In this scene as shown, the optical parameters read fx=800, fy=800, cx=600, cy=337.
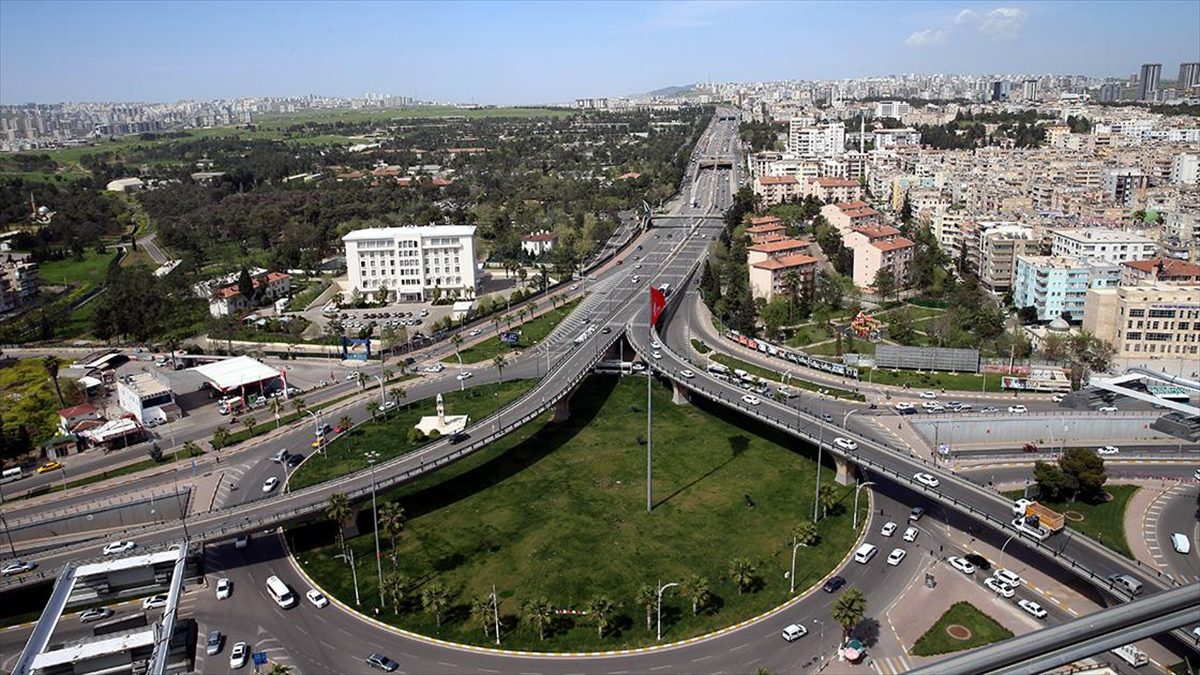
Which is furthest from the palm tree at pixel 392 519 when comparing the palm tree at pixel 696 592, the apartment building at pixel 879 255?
the apartment building at pixel 879 255

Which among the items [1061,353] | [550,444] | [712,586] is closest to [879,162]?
[1061,353]

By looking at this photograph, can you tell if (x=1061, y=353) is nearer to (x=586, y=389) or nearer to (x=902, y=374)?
(x=902, y=374)

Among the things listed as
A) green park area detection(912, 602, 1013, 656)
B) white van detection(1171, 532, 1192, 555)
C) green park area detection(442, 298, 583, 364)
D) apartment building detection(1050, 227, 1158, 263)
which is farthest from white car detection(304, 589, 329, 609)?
apartment building detection(1050, 227, 1158, 263)

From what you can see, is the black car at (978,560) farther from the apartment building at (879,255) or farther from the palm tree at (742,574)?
the apartment building at (879,255)

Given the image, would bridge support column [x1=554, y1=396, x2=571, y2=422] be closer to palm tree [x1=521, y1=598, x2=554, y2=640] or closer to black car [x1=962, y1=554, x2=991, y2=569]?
palm tree [x1=521, y1=598, x2=554, y2=640]

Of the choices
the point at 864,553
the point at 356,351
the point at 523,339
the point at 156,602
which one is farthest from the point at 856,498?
the point at 356,351

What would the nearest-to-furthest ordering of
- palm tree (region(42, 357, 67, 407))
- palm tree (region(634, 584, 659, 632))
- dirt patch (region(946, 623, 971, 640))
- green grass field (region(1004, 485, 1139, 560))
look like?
dirt patch (region(946, 623, 971, 640))
palm tree (region(634, 584, 659, 632))
green grass field (region(1004, 485, 1139, 560))
palm tree (region(42, 357, 67, 407))

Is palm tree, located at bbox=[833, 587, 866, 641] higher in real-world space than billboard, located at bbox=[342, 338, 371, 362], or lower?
lower
